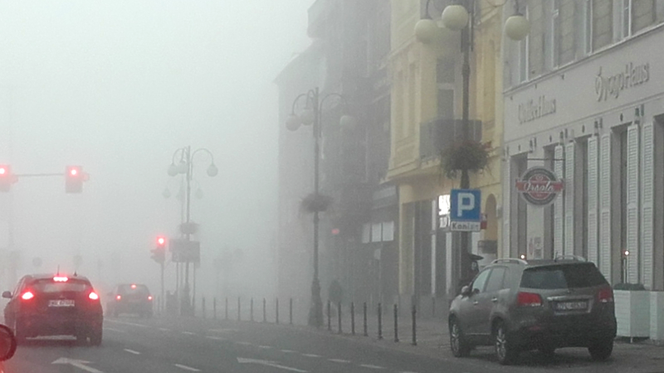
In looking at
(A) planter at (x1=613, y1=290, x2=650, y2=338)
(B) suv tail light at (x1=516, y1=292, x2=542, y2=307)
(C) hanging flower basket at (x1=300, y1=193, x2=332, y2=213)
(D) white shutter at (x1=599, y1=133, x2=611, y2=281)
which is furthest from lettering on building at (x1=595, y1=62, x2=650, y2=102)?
(C) hanging flower basket at (x1=300, y1=193, x2=332, y2=213)

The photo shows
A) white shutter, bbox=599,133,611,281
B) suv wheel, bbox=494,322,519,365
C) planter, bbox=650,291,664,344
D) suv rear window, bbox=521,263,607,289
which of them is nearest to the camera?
suv rear window, bbox=521,263,607,289

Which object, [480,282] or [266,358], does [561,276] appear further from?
[266,358]

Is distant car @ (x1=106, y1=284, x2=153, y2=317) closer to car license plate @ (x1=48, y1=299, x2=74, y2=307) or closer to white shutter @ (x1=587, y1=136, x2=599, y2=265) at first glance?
white shutter @ (x1=587, y1=136, x2=599, y2=265)

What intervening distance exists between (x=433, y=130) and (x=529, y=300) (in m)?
22.0

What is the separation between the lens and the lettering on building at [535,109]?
36781 millimetres

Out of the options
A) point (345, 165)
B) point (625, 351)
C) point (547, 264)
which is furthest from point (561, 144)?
point (345, 165)

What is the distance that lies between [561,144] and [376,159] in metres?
21.8

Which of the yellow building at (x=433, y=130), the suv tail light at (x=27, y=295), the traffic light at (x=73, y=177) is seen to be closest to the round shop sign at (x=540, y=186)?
the suv tail light at (x=27, y=295)

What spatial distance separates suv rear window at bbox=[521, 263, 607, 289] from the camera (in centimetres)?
2281

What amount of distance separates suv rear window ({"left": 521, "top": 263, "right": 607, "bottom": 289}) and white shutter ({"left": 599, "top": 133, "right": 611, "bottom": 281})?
977 centimetres

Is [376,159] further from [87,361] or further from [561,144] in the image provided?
[87,361]

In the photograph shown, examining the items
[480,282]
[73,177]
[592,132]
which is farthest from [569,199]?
[73,177]

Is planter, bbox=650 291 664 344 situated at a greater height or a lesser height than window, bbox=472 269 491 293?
lesser

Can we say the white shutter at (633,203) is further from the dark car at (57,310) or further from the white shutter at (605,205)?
the dark car at (57,310)
